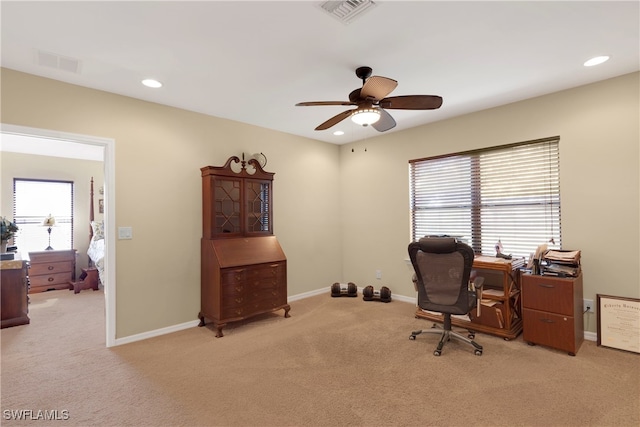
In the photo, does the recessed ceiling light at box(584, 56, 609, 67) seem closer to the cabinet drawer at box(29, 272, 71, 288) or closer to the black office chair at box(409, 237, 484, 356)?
the black office chair at box(409, 237, 484, 356)

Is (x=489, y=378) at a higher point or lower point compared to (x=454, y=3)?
lower

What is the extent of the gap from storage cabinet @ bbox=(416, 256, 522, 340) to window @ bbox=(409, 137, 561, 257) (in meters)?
0.47

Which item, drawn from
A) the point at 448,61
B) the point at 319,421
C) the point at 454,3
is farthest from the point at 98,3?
the point at 319,421

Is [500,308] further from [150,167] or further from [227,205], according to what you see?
[150,167]

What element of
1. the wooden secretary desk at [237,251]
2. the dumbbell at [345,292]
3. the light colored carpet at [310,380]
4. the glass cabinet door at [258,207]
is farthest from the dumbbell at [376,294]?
the glass cabinet door at [258,207]

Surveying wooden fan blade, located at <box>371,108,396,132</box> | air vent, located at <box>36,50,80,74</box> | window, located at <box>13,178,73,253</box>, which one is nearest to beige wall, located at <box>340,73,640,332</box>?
wooden fan blade, located at <box>371,108,396,132</box>

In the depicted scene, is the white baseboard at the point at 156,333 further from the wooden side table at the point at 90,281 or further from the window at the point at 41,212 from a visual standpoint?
the window at the point at 41,212

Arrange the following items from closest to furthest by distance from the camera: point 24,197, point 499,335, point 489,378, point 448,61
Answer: point 489,378 → point 448,61 → point 499,335 → point 24,197

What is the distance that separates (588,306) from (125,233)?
482cm

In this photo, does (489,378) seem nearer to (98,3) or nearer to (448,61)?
(448,61)

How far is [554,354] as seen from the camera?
2830 millimetres

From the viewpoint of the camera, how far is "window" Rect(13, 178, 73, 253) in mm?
5859

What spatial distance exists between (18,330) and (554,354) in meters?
5.71

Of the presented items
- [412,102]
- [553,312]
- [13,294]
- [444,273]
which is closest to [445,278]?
[444,273]
